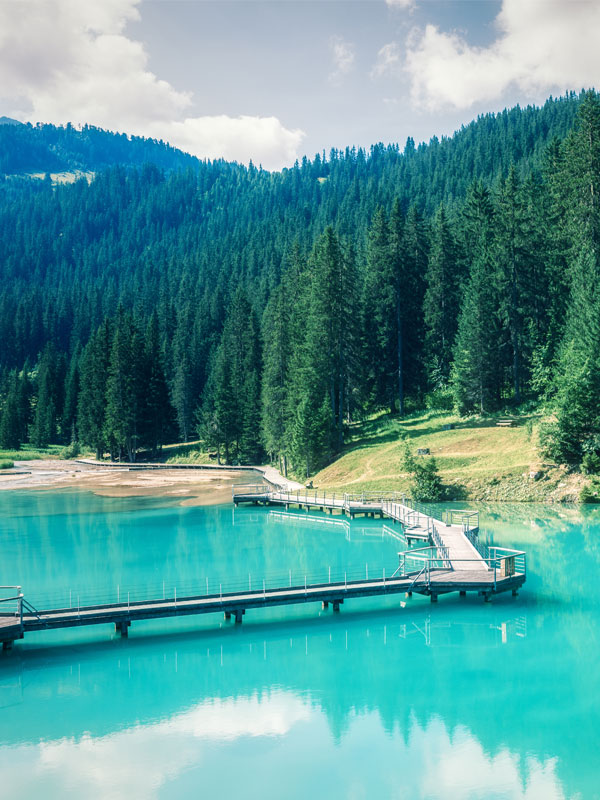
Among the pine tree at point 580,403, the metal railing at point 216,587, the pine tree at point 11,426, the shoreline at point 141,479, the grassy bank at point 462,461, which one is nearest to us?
the metal railing at point 216,587

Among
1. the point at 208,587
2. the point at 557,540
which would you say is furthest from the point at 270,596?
the point at 557,540

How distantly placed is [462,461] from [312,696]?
114ft

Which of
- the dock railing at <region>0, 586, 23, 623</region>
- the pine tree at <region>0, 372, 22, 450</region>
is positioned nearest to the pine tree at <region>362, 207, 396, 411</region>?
the dock railing at <region>0, 586, 23, 623</region>

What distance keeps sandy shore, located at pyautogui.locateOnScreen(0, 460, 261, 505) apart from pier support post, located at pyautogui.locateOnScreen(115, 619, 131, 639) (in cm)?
3095

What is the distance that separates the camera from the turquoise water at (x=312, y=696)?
1634 centimetres

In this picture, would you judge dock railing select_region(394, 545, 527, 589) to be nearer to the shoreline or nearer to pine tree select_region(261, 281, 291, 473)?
the shoreline

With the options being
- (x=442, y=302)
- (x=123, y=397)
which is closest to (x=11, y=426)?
(x=123, y=397)

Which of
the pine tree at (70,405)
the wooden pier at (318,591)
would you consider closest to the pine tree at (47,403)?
the pine tree at (70,405)

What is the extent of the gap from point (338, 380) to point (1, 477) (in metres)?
42.6

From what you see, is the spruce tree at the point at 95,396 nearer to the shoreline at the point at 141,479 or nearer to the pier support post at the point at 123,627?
the shoreline at the point at 141,479

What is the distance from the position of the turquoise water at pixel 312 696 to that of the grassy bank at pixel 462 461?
13.8 meters

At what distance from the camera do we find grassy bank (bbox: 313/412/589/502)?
49188 millimetres

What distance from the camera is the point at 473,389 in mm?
60406

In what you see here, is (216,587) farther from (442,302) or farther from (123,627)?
(442,302)
